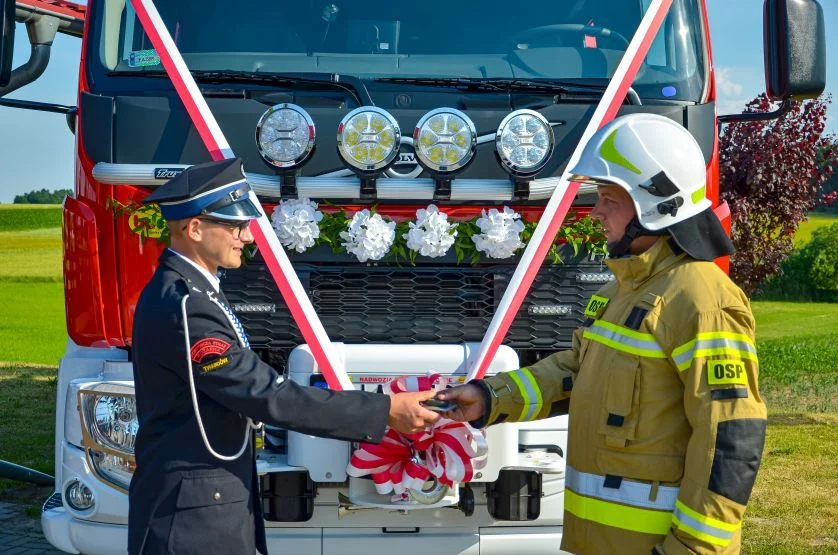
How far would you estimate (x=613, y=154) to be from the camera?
9.36ft

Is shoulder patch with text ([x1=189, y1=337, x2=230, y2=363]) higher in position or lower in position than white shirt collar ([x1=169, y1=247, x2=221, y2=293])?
lower

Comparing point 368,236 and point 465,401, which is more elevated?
point 368,236

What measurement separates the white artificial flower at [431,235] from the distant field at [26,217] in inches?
997

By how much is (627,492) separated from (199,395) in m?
1.17

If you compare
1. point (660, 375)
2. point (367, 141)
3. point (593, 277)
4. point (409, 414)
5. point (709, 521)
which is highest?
point (367, 141)

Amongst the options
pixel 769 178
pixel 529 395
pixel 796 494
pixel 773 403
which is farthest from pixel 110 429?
pixel 773 403

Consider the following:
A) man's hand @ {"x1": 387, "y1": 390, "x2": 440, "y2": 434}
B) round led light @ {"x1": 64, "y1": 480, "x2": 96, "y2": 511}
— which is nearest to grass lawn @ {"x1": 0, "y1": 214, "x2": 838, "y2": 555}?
round led light @ {"x1": 64, "y1": 480, "x2": 96, "y2": 511}

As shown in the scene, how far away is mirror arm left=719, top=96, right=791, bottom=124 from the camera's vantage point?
428 cm

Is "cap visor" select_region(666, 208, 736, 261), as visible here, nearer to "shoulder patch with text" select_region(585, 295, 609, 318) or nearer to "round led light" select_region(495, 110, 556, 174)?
"shoulder patch with text" select_region(585, 295, 609, 318)

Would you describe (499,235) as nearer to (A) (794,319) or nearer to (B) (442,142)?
(B) (442,142)

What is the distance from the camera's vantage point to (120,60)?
4148 mm

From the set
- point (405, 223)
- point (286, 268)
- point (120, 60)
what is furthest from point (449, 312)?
point (120, 60)

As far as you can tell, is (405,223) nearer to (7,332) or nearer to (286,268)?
(286,268)

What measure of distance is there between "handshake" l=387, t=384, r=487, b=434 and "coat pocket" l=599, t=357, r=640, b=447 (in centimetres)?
67
